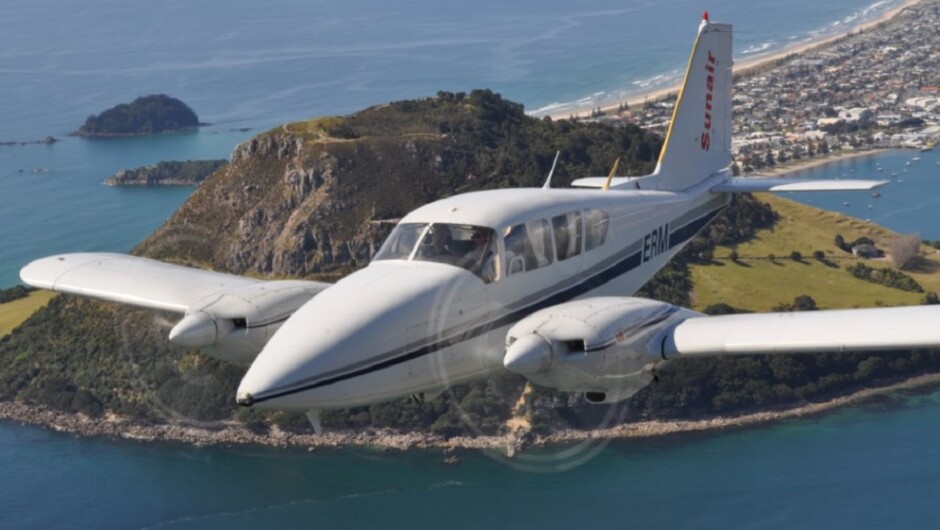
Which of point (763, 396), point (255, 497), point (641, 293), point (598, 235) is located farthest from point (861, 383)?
point (598, 235)

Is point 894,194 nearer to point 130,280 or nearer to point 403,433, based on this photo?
point 403,433

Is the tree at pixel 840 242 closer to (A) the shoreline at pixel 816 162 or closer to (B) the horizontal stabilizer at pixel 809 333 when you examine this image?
(A) the shoreline at pixel 816 162

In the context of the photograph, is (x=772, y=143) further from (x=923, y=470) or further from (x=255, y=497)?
(x=255, y=497)

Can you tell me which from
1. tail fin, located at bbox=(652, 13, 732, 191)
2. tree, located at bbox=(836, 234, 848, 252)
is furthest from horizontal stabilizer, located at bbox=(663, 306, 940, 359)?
tree, located at bbox=(836, 234, 848, 252)

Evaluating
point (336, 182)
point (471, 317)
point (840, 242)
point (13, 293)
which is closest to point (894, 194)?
point (840, 242)

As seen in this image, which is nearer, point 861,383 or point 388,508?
point 388,508

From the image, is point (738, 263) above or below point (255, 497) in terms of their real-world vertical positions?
above

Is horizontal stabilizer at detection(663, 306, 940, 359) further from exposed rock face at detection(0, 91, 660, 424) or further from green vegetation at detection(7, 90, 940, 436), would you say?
exposed rock face at detection(0, 91, 660, 424)

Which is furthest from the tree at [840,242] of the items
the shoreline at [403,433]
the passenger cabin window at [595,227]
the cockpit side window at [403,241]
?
the cockpit side window at [403,241]
